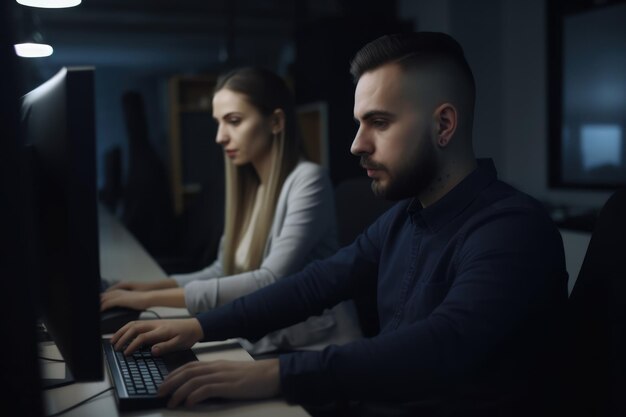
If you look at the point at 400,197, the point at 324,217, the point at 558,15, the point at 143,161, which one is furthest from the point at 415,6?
the point at 400,197

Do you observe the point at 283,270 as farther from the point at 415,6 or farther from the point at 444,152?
the point at 415,6

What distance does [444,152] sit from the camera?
1.01 metres

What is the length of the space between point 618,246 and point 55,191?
745 millimetres

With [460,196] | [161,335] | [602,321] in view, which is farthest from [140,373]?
[602,321]

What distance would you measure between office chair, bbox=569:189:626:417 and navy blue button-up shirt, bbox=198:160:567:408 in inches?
1.9

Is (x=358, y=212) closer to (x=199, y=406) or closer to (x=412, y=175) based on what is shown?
(x=412, y=175)

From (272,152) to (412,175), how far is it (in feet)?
2.35

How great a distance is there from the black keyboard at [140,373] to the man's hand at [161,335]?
0.5 inches

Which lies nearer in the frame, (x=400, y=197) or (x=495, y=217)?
(x=495, y=217)

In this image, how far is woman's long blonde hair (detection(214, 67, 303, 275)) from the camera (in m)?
1.64

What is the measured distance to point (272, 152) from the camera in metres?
1.68

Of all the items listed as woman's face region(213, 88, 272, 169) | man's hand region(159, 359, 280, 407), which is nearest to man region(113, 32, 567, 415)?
man's hand region(159, 359, 280, 407)

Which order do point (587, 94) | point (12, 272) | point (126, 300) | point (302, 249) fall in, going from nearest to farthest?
point (12, 272) → point (126, 300) → point (302, 249) → point (587, 94)

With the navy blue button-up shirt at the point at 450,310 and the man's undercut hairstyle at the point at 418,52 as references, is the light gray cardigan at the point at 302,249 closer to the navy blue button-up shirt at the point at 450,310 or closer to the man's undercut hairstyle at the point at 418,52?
the navy blue button-up shirt at the point at 450,310
